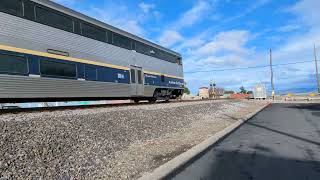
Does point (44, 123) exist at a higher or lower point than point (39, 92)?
lower

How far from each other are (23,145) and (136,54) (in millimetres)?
15815

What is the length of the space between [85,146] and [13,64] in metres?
5.83

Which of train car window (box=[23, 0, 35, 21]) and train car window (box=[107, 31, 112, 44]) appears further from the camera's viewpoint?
train car window (box=[107, 31, 112, 44])

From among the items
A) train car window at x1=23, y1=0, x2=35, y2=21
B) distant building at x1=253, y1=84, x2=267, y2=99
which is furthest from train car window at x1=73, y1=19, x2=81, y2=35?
distant building at x1=253, y1=84, x2=267, y2=99

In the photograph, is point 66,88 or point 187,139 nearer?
point 187,139

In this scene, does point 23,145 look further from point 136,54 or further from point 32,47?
point 136,54

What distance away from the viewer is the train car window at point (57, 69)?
45.1ft

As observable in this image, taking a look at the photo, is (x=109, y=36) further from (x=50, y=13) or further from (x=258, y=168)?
(x=258, y=168)

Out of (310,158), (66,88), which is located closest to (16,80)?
(66,88)

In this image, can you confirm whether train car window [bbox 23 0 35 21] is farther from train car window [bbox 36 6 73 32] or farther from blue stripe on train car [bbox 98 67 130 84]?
blue stripe on train car [bbox 98 67 130 84]

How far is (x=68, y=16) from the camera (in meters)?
15.8

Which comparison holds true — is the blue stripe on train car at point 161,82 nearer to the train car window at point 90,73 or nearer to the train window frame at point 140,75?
the train window frame at point 140,75

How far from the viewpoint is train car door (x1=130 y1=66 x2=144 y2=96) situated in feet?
69.4

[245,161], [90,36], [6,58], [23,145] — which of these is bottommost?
[245,161]
